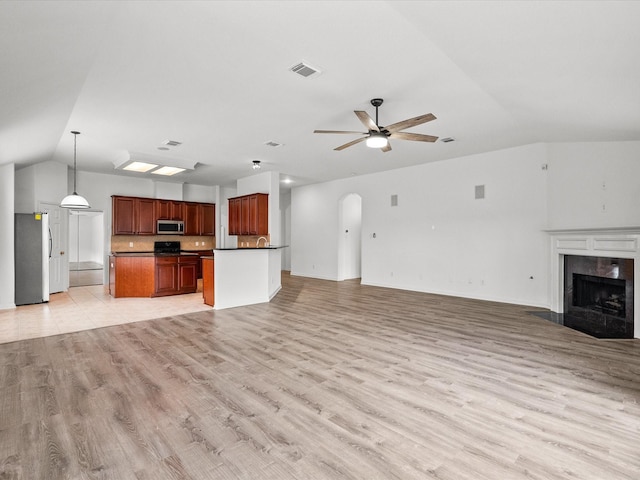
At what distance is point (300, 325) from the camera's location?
4.91 metres

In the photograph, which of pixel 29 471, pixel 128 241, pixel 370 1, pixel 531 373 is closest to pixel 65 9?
pixel 370 1

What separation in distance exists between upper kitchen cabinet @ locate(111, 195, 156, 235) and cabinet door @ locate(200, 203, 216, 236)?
148 centimetres

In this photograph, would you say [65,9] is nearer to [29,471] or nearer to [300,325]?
[29,471]

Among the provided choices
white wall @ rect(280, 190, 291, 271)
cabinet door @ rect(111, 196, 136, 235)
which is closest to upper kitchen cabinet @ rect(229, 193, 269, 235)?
cabinet door @ rect(111, 196, 136, 235)

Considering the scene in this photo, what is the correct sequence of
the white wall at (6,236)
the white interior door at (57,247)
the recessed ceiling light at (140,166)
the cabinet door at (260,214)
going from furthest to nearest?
the cabinet door at (260,214) → the white interior door at (57,247) → the recessed ceiling light at (140,166) → the white wall at (6,236)

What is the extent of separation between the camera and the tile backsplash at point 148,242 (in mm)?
8938

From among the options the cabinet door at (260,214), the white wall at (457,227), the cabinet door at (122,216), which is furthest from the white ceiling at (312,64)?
the cabinet door at (122,216)

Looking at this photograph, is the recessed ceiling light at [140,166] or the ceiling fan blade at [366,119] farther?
the recessed ceiling light at [140,166]

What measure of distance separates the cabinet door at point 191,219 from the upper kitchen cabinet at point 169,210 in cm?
13

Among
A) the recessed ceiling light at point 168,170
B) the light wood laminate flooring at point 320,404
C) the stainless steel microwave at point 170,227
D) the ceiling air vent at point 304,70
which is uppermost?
the ceiling air vent at point 304,70

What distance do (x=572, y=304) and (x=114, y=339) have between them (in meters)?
6.93

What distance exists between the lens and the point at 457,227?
737 cm

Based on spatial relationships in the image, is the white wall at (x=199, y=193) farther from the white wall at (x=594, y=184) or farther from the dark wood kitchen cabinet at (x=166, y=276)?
the white wall at (x=594, y=184)

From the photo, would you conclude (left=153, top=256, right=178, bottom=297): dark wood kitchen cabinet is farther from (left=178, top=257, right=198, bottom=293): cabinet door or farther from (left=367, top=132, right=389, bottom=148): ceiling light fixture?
(left=367, top=132, right=389, bottom=148): ceiling light fixture
